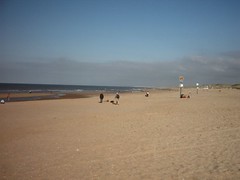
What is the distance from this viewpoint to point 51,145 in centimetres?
938

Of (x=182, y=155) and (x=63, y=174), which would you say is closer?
(x=63, y=174)

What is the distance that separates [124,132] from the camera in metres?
11.1

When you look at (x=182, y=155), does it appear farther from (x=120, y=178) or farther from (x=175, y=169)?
(x=120, y=178)

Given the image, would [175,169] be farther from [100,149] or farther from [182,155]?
[100,149]

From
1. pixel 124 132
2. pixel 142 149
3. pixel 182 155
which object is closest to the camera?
pixel 182 155

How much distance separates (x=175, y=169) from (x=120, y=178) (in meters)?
1.44

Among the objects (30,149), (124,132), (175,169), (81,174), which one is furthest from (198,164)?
(30,149)

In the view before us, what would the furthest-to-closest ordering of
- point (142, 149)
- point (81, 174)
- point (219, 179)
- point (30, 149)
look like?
point (30, 149)
point (142, 149)
point (81, 174)
point (219, 179)

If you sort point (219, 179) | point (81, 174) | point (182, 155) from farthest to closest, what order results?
point (182, 155) → point (81, 174) → point (219, 179)

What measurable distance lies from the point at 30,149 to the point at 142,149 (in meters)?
4.15

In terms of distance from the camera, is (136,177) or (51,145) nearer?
(136,177)

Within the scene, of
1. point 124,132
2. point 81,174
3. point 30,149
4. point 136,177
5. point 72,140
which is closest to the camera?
point 136,177

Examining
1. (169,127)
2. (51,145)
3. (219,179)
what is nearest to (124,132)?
(169,127)

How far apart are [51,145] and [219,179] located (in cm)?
628
